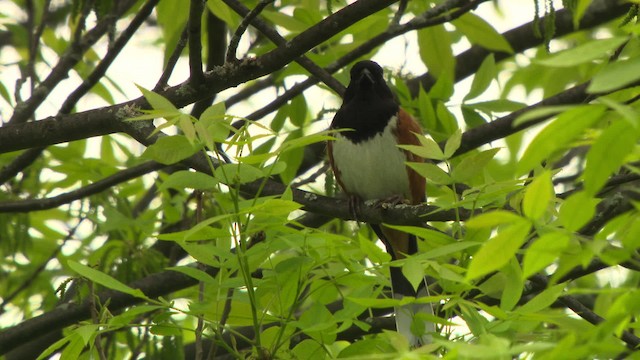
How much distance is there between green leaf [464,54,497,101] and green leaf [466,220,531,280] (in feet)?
8.49

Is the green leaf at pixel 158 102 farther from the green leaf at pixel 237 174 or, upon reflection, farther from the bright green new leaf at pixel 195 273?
the bright green new leaf at pixel 195 273

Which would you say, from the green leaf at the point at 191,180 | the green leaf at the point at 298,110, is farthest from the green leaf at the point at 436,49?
the green leaf at the point at 191,180

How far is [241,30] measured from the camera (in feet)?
10.3

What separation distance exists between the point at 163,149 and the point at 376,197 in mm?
2824

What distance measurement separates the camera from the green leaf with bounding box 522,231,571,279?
5.55 ft

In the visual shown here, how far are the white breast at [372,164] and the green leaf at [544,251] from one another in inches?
120

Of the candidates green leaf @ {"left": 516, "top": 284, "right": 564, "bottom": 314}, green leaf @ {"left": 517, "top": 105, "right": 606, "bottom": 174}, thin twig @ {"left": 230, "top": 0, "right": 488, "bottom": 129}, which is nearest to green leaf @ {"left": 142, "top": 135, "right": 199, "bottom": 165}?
green leaf @ {"left": 516, "top": 284, "right": 564, "bottom": 314}

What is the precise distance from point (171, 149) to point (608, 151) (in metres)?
1.20

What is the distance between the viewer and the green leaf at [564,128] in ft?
4.88

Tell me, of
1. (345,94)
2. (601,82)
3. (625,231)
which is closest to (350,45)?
(345,94)

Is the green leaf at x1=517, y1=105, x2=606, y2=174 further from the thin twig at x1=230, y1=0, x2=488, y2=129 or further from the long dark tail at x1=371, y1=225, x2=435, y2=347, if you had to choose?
the thin twig at x1=230, y1=0, x2=488, y2=129

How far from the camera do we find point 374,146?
191 inches

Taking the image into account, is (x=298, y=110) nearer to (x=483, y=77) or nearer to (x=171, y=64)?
(x=483, y=77)

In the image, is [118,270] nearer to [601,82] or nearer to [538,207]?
[538,207]
